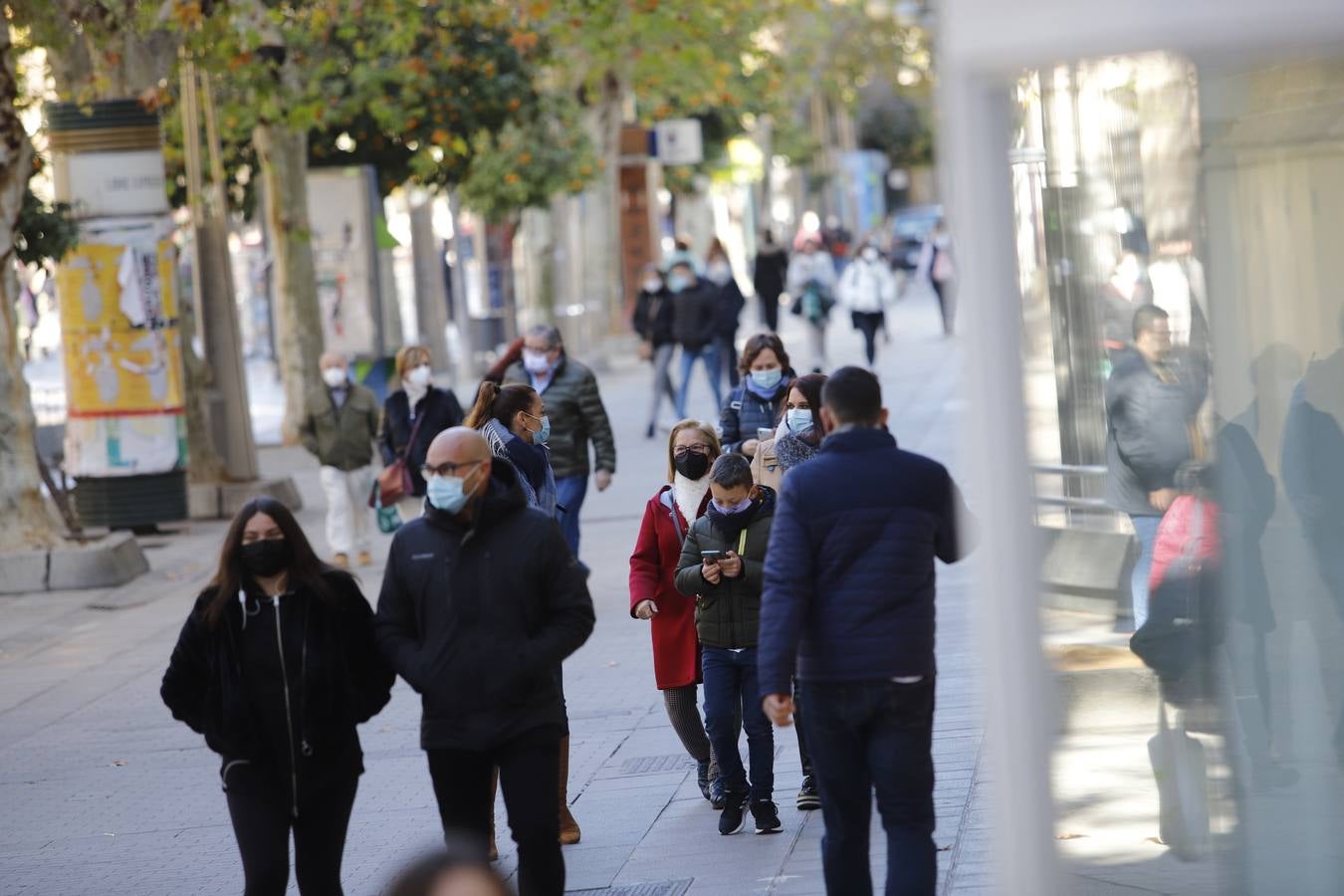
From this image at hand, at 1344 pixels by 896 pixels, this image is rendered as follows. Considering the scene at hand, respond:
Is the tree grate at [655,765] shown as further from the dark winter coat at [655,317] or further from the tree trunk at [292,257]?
the dark winter coat at [655,317]

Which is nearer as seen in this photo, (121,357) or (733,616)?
(733,616)

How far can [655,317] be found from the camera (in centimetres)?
2209

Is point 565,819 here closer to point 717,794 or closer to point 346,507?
point 717,794

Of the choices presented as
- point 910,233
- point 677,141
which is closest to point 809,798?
point 677,141

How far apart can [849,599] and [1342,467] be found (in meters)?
1.35

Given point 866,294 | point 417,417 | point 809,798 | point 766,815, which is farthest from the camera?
point 866,294

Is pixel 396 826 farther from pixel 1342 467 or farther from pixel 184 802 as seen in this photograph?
pixel 1342 467

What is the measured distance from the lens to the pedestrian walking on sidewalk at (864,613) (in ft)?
17.5

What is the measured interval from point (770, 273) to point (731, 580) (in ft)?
76.0

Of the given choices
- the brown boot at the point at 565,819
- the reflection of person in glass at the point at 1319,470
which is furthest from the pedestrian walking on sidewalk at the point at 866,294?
the reflection of person in glass at the point at 1319,470

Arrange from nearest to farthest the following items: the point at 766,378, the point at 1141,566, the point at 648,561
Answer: the point at 1141,566
the point at 648,561
the point at 766,378

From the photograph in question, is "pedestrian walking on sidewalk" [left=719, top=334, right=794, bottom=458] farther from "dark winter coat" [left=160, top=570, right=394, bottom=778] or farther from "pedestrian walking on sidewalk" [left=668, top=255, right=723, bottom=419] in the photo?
"pedestrian walking on sidewalk" [left=668, top=255, right=723, bottom=419]

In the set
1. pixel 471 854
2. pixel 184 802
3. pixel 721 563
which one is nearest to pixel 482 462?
pixel 471 854

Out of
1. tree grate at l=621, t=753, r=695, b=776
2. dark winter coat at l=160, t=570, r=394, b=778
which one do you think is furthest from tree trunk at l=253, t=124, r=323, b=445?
dark winter coat at l=160, t=570, r=394, b=778
